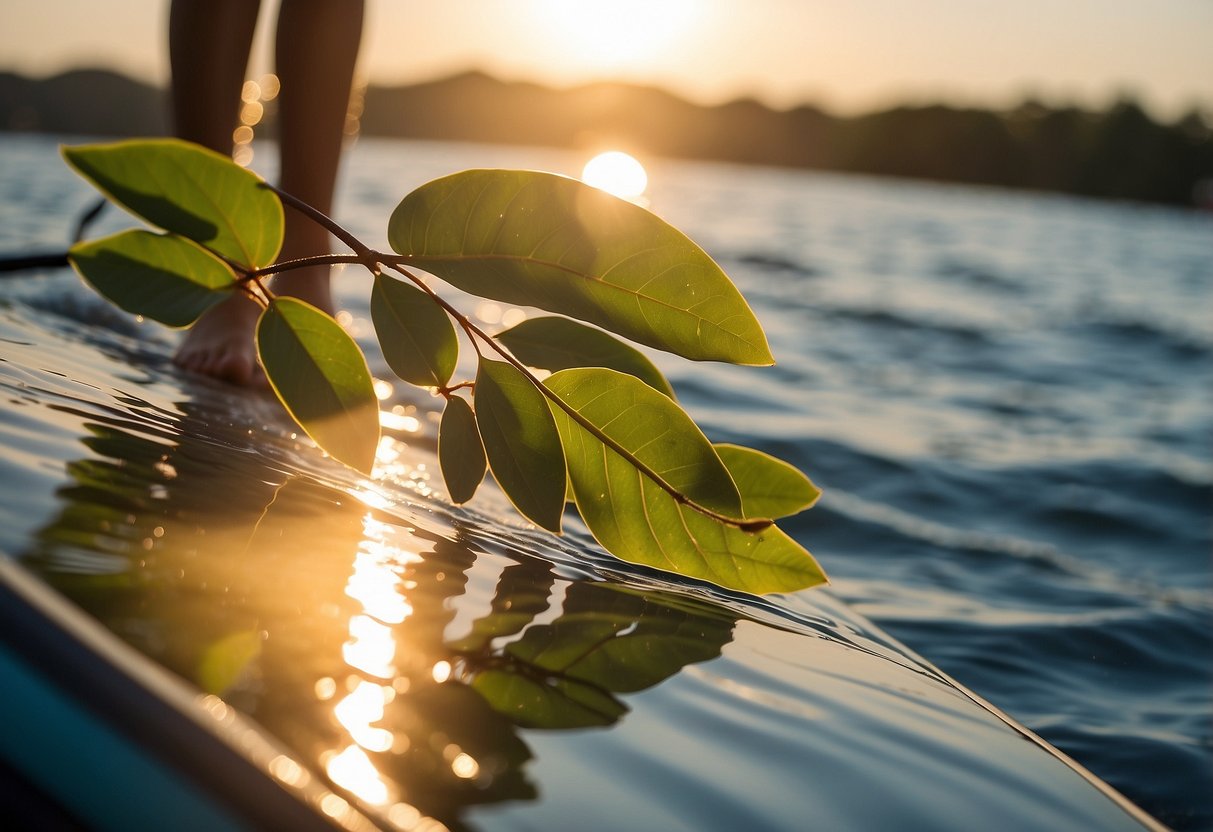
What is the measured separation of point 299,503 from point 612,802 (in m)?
0.35

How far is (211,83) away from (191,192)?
92 cm

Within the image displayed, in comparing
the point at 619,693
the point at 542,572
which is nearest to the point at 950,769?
the point at 619,693

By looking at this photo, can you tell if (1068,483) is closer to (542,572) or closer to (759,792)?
(542,572)

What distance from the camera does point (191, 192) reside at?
1.86ft

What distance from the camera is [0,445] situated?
1.89ft

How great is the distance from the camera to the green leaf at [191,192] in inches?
20.8

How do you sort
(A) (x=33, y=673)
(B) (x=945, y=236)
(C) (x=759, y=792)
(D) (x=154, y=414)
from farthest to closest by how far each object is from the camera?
(B) (x=945, y=236) < (D) (x=154, y=414) < (C) (x=759, y=792) < (A) (x=33, y=673)

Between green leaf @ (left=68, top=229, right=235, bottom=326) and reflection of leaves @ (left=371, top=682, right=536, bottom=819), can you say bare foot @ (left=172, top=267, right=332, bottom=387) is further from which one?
reflection of leaves @ (left=371, top=682, right=536, bottom=819)

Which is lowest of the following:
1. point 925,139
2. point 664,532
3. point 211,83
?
point 664,532

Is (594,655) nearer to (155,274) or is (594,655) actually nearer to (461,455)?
(461,455)

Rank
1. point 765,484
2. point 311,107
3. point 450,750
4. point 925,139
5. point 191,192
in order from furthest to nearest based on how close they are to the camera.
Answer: point 925,139, point 311,107, point 765,484, point 191,192, point 450,750

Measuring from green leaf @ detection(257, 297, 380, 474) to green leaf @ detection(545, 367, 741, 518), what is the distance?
0.39ft

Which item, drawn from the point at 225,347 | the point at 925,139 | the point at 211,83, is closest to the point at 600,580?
the point at 225,347

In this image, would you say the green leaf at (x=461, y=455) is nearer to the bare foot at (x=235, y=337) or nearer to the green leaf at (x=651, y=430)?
the green leaf at (x=651, y=430)
